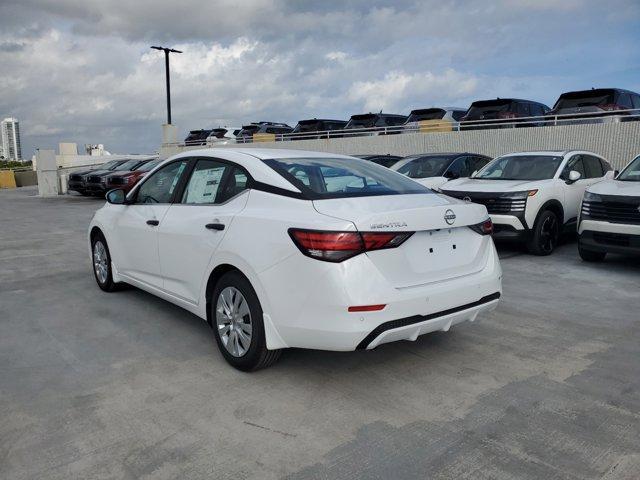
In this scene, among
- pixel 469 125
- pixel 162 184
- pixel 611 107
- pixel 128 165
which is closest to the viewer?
pixel 162 184

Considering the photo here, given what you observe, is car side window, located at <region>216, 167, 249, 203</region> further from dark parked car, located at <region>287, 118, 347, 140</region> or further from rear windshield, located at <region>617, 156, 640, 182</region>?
dark parked car, located at <region>287, 118, 347, 140</region>

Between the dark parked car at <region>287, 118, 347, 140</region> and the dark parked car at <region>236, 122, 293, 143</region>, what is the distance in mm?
3024

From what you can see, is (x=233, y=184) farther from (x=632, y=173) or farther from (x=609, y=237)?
(x=632, y=173)

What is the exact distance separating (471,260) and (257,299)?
1.51 m

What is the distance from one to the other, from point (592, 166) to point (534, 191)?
2267 millimetres

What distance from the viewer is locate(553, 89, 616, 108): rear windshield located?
1390cm

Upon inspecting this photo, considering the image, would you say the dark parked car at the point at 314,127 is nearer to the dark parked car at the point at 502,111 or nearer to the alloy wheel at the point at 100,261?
the dark parked car at the point at 502,111

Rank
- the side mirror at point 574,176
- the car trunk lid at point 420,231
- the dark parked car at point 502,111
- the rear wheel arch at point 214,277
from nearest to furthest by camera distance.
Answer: the car trunk lid at point 420,231 < the rear wheel arch at point 214,277 < the side mirror at point 574,176 < the dark parked car at point 502,111

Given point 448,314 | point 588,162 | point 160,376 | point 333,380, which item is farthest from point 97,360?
point 588,162

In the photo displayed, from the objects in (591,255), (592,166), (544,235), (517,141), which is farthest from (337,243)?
(517,141)

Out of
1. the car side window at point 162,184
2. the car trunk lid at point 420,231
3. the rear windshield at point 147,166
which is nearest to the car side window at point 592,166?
the car trunk lid at point 420,231

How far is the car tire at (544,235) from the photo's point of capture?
8445 millimetres

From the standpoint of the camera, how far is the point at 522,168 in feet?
31.2

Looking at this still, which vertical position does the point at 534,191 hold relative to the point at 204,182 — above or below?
below
